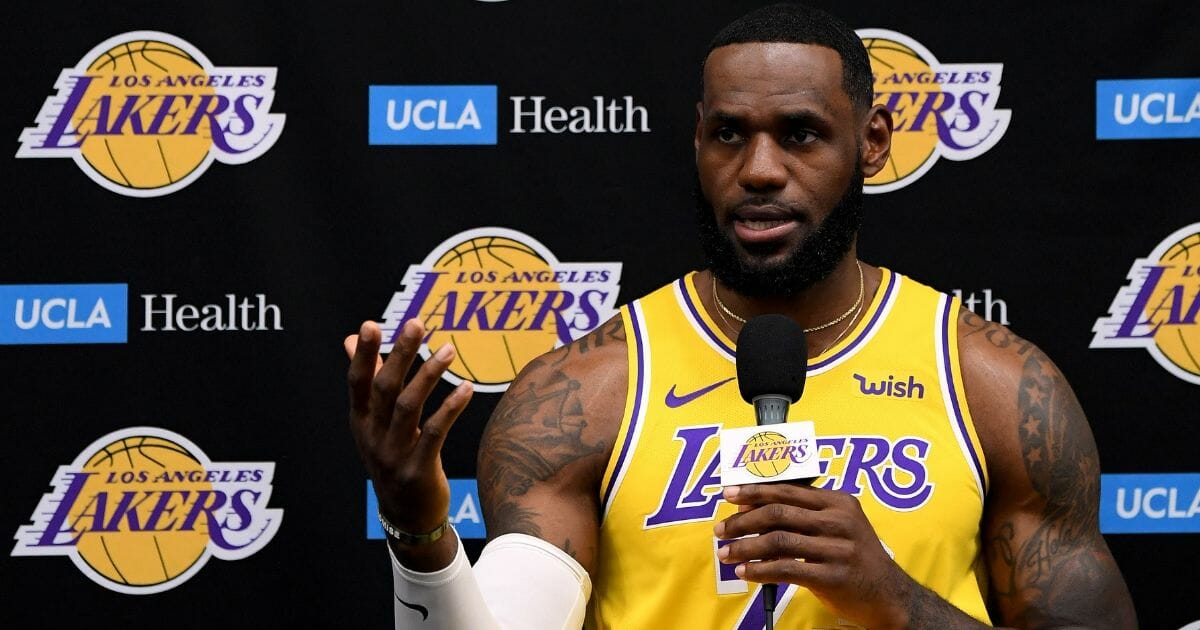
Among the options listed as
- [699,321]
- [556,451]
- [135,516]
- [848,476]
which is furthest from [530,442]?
[135,516]

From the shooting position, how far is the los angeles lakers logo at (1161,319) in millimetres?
2342

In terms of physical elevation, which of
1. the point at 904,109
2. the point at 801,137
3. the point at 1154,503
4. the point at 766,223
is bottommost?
the point at 1154,503

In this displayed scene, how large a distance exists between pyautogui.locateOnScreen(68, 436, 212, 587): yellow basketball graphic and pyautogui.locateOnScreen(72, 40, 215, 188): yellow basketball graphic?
0.44 m

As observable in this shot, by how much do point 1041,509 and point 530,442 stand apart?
639mm

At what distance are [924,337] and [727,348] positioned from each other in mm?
256

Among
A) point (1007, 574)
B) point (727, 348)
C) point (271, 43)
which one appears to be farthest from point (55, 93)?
point (1007, 574)

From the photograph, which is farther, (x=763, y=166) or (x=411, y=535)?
(x=763, y=166)

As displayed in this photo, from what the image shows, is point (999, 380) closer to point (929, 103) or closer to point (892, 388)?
point (892, 388)

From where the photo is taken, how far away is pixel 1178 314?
92.4 inches

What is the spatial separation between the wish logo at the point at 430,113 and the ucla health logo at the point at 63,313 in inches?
19.9

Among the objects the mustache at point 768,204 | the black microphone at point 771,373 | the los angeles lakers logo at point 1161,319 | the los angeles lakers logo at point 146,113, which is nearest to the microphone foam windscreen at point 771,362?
the black microphone at point 771,373

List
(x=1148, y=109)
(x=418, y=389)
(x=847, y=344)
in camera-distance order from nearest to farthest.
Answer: (x=418, y=389) < (x=847, y=344) < (x=1148, y=109)

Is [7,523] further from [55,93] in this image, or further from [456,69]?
[456,69]

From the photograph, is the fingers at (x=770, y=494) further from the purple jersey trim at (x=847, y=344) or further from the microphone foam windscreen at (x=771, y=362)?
the purple jersey trim at (x=847, y=344)
